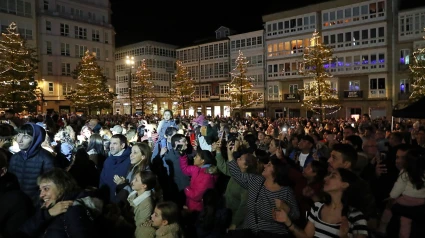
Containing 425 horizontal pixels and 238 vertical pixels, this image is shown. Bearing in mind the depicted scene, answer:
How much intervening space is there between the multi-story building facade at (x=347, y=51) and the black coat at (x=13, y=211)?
136 ft

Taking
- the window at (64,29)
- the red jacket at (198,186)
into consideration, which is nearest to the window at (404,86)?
the red jacket at (198,186)

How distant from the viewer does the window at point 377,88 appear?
39.6 meters

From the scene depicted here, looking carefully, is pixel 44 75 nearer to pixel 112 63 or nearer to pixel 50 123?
pixel 112 63

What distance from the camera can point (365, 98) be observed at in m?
40.4

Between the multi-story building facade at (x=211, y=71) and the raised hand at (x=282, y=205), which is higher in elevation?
the multi-story building facade at (x=211, y=71)

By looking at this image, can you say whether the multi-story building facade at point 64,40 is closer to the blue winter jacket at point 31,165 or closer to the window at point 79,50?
the window at point 79,50

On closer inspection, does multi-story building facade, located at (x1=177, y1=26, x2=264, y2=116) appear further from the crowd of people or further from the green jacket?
the green jacket

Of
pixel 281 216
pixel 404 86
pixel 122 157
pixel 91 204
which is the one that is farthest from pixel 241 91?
pixel 91 204

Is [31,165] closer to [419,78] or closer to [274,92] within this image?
[419,78]

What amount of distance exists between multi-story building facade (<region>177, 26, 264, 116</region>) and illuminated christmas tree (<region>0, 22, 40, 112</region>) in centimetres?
2650

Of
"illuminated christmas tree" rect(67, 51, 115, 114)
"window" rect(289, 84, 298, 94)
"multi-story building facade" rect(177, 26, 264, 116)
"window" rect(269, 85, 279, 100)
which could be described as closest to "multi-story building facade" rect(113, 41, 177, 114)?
"multi-story building facade" rect(177, 26, 264, 116)

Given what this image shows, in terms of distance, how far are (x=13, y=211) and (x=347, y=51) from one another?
43.7 m

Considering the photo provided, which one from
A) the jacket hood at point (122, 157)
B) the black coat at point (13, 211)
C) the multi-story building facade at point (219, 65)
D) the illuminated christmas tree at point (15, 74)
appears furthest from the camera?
the multi-story building facade at point (219, 65)

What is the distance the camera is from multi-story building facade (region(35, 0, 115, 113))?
48625 millimetres
